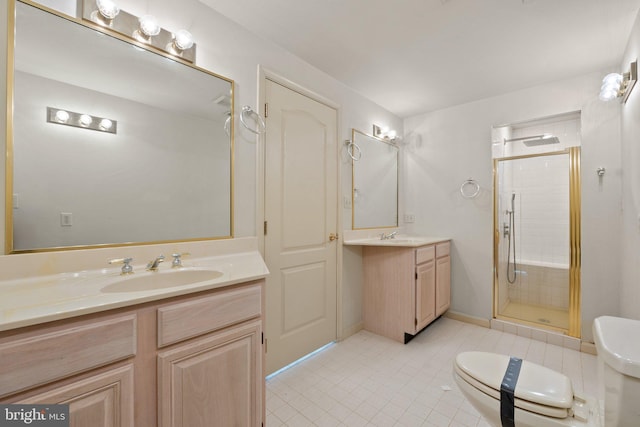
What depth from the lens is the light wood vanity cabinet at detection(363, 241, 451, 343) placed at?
2.34 meters

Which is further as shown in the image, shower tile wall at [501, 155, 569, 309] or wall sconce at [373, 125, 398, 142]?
wall sconce at [373, 125, 398, 142]

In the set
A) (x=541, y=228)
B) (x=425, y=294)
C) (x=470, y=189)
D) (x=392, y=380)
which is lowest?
(x=392, y=380)

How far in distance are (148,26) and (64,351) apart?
4.81 feet

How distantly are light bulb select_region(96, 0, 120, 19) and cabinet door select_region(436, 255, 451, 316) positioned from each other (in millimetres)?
2960

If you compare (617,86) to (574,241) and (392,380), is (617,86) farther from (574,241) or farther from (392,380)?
(392,380)

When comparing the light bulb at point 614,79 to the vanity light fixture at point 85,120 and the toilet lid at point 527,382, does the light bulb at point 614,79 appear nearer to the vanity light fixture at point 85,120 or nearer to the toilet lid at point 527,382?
the toilet lid at point 527,382

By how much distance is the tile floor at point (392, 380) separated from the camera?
1536mm

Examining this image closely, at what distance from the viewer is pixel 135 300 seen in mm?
884

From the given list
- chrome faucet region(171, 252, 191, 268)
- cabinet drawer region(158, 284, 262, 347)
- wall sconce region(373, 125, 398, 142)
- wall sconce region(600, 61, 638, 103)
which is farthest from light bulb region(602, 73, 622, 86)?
chrome faucet region(171, 252, 191, 268)

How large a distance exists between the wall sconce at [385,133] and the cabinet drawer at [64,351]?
2.71m

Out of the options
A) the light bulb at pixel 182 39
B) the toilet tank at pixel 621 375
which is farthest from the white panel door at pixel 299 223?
the toilet tank at pixel 621 375

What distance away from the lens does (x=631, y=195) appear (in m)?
1.83

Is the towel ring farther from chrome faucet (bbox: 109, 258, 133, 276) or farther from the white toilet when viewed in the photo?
the white toilet

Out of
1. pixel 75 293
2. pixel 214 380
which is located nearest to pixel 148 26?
pixel 75 293
